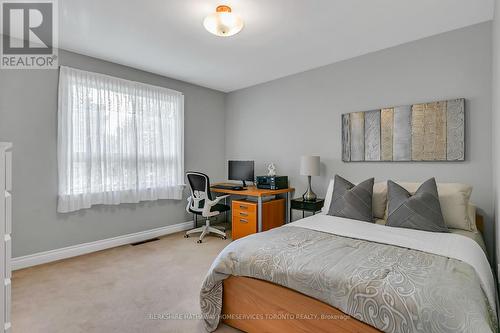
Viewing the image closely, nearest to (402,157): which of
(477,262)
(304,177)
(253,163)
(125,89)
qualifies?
(304,177)

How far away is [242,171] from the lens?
4.58m

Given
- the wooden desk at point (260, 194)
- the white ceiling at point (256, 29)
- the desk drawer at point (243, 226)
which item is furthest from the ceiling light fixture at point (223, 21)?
the desk drawer at point (243, 226)

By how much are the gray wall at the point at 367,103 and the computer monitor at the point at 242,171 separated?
0.28 m

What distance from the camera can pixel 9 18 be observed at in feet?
8.50

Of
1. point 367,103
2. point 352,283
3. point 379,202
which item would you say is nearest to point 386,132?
point 367,103

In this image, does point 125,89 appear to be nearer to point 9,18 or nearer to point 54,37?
point 54,37

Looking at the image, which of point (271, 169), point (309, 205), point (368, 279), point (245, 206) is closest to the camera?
point (368, 279)

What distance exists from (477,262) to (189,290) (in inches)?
86.6

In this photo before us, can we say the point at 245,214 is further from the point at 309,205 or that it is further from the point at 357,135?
the point at 357,135

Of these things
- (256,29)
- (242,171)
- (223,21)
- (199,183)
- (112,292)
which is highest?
(256,29)

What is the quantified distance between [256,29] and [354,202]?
2.07 meters

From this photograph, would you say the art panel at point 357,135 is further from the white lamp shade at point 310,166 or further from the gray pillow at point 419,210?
Answer: the gray pillow at point 419,210

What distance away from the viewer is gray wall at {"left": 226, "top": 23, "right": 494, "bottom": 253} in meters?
2.67

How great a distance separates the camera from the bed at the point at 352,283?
3.99 ft
